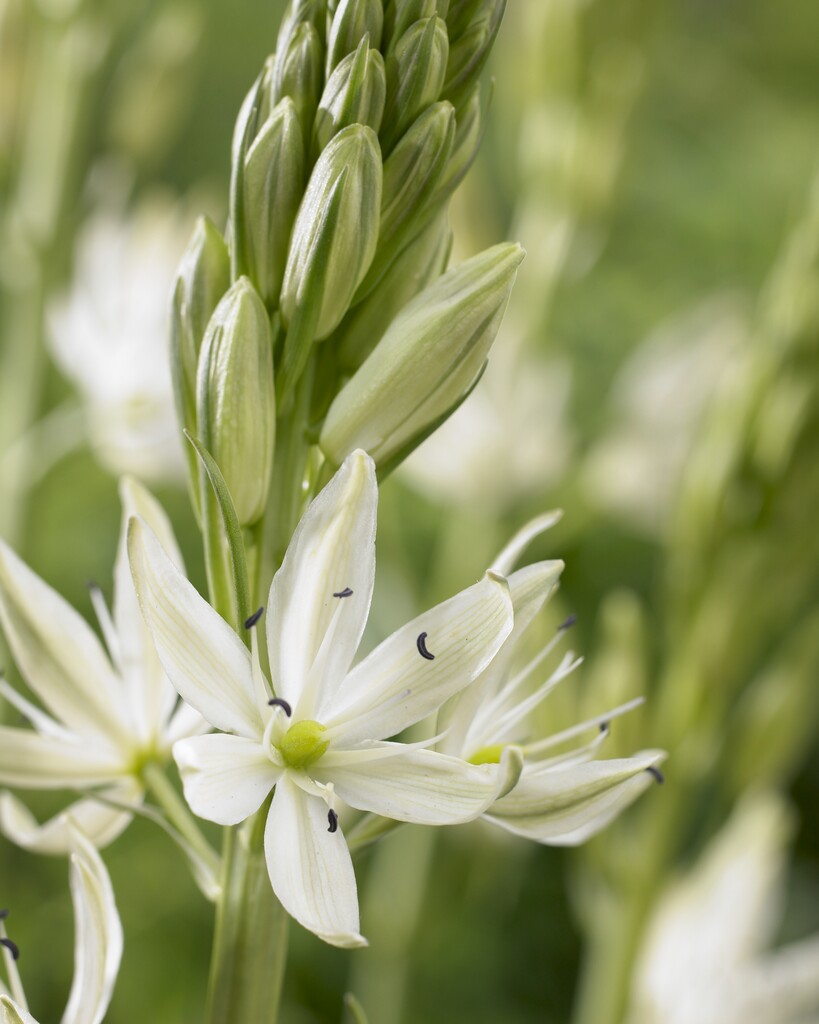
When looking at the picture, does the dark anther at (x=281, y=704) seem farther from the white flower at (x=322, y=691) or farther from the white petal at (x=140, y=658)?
the white petal at (x=140, y=658)

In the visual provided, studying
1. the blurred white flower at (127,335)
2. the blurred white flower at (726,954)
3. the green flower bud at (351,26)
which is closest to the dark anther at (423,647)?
the green flower bud at (351,26)

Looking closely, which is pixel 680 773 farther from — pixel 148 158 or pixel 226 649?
pixel 148 158

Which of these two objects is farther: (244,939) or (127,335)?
(127,335)

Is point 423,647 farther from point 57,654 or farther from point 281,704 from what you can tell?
point 57,654

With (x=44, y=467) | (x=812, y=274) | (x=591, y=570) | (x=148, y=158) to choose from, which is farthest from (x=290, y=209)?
(x=591, y=570)

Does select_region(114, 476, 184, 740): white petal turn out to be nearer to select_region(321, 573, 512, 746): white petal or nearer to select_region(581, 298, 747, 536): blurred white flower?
select_region(321, 573, 512, 746): white petal

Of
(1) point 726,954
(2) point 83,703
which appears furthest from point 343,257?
(1) point 726,954

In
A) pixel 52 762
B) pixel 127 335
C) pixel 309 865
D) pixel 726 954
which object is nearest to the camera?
pixel 309 865
